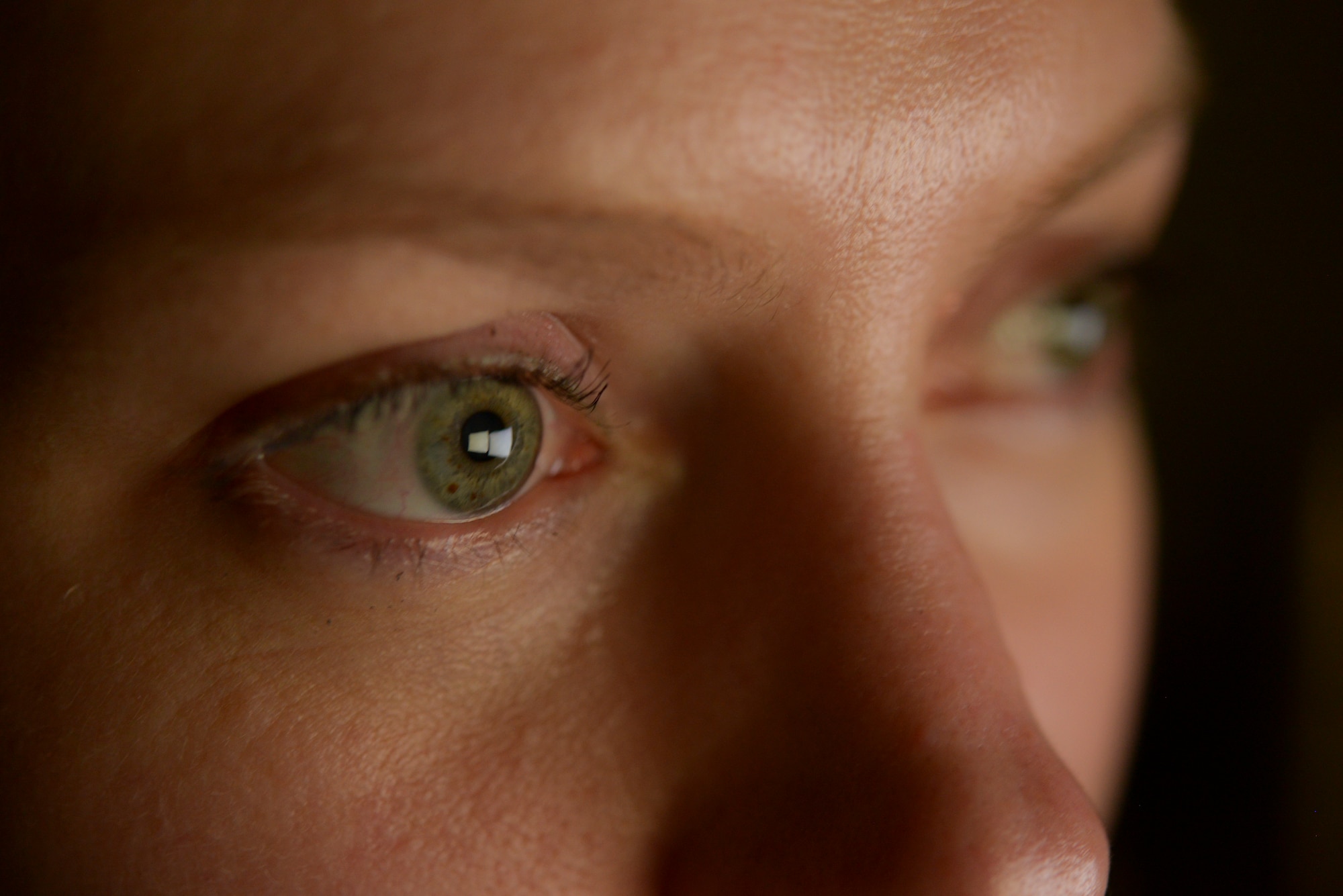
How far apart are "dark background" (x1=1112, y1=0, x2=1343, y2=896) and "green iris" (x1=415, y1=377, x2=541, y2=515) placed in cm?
78

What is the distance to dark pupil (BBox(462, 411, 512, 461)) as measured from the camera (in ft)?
1.73

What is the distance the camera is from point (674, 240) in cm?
45

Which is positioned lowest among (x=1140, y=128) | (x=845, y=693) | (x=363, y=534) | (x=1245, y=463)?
(x=845, y=693)

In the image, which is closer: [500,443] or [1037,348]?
[500,443]

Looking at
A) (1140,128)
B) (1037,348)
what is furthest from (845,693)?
(1037,348)

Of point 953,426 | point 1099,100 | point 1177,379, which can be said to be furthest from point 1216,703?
point 1099,100

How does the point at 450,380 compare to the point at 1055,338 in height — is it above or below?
below

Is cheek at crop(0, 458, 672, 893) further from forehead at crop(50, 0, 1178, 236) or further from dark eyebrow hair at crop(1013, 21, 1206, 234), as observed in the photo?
dark eyebrow hair at crop(1013, 21, 1206, 234)

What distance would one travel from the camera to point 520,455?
1.77 feet

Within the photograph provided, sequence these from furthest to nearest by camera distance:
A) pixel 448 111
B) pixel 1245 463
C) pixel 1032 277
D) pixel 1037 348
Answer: pixel 1245 463 → pixel 1037 348 → pixel 1032 277 → pixel 448 111

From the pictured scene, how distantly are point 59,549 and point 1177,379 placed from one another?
1.18 meters

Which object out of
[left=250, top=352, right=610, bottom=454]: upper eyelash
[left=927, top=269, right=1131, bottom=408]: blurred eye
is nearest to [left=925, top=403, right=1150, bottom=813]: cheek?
[left=927, top=269, right=1131, bottom=408]: blurred eye

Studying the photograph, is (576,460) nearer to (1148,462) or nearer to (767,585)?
(767,585)

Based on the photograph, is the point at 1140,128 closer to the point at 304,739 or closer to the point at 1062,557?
the point at 1062,557
